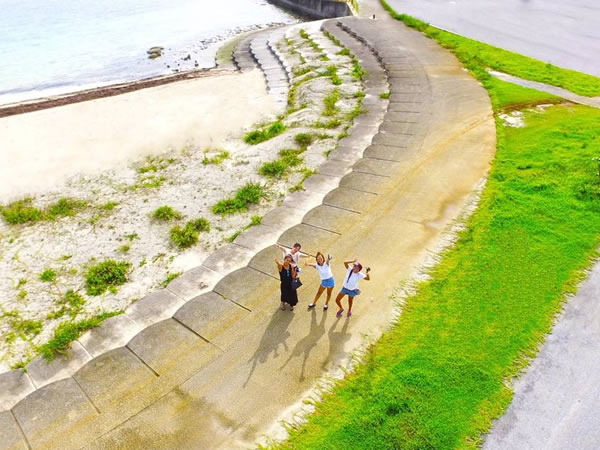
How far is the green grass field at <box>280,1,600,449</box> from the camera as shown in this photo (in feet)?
27.0

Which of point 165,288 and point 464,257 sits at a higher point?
point 464,257

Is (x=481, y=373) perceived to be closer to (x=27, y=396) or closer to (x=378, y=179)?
(x=378, y=179)

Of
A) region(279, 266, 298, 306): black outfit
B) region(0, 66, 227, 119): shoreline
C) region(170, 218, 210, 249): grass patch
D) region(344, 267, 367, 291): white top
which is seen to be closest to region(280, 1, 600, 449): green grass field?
region(344, 267, 367, 291): white top

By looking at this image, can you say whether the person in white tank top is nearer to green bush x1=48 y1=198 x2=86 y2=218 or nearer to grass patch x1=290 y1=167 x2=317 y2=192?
grass patch x1=290 y1=167 x2=317 y2=192

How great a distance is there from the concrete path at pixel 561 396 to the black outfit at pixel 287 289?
5403 millimetres

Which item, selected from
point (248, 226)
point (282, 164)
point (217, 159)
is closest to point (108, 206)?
point (217, 159)

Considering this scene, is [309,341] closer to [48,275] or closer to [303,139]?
[48,275]

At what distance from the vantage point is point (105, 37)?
1826 inches

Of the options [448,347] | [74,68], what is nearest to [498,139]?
[448,347]

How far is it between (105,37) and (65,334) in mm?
45905

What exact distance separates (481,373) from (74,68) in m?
41.4

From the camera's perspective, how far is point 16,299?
12.9 meters

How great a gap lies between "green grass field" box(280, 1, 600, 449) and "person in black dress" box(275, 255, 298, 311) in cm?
247

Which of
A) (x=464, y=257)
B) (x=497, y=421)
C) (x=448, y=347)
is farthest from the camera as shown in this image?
(x=464, y=257)
